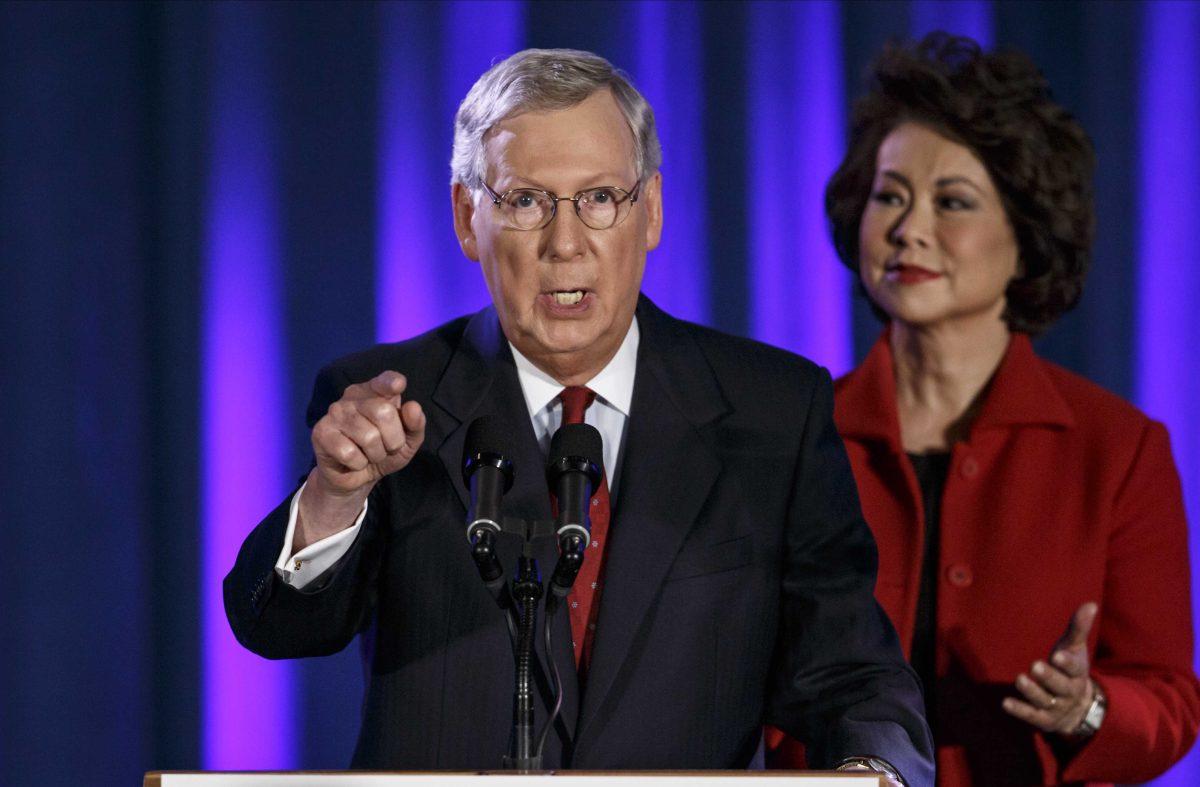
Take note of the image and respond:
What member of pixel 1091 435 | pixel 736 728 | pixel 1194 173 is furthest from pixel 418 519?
pixel 1194 173

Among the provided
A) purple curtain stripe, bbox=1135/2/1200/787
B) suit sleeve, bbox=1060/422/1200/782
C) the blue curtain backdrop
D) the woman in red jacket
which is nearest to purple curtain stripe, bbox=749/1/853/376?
the blue curtain backdrop

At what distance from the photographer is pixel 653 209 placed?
2.02m

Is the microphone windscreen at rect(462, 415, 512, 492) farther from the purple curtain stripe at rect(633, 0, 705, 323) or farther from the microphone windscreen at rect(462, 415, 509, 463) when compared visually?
the purple curtain stripe at rect(633, 0, 705, 323)

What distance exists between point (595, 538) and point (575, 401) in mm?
196

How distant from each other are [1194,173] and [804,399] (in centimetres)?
154

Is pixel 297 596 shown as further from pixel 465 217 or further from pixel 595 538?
pixel 465 217

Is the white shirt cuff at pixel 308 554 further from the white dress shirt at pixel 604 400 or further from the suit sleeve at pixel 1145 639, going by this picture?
the suit sleeve at pixel 1145 639

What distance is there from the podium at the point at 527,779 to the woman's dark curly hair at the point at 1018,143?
145 centimetres

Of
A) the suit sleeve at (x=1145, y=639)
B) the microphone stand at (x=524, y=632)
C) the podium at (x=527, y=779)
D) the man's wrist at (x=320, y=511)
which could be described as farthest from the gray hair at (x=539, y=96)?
the suit sleeve at (x=1145, y=639)

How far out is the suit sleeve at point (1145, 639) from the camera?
2207mm

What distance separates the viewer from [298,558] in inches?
65.6

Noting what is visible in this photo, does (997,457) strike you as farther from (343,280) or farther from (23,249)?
(23,249)

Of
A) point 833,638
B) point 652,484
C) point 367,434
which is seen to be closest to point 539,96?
point 652,484

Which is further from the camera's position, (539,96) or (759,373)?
(759,373)
